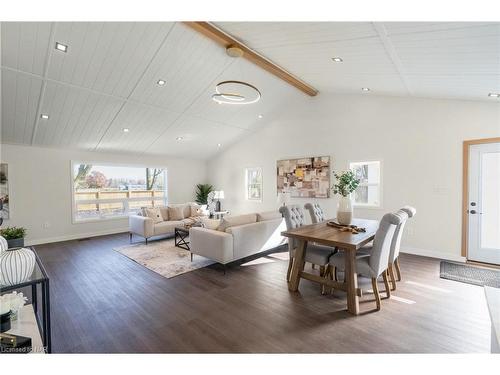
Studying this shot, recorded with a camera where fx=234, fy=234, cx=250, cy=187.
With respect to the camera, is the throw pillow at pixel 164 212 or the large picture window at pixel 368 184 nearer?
the large picture window at pixel 368 184

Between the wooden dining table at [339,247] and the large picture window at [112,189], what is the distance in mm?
5776

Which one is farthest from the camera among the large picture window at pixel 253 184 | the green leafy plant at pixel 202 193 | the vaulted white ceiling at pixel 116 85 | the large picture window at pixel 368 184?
the green leafy plant at pixel 202 193

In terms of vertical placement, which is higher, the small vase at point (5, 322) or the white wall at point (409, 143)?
the white wall at point (409, 143)

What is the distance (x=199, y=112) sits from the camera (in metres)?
5.56

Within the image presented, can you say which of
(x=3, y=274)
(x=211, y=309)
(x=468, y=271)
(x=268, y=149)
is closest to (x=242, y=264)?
(x=211, y=309)

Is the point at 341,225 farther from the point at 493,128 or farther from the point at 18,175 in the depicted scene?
the point at 18,175

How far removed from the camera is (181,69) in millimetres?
4102

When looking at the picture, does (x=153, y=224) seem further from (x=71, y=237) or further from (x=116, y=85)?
(x=116, y=85)

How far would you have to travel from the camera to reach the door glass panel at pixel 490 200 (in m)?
3.79

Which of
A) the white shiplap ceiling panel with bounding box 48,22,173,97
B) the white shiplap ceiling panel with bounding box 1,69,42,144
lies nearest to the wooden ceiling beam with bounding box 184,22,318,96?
the white shiplap ceiling panel with bounding box 48,22,173,97

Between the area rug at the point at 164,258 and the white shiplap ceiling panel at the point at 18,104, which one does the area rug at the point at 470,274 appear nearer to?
the area rug at the point at 164,258

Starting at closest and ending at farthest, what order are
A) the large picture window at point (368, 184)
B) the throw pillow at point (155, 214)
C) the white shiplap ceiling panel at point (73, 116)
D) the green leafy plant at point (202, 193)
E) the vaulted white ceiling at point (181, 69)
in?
the vaulted white ceiling at point (181, 69), the white shiplap ceiling panel at point (73, 116), the large picture window at point (368, 184), the throw pillow at point (155, 214), the green leafy plant at point (202, 193)

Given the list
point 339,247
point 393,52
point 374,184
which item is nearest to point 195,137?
point 374,184

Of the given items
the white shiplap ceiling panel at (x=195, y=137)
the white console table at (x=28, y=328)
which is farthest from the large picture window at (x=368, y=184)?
the white console table at (x=28, y=328)
